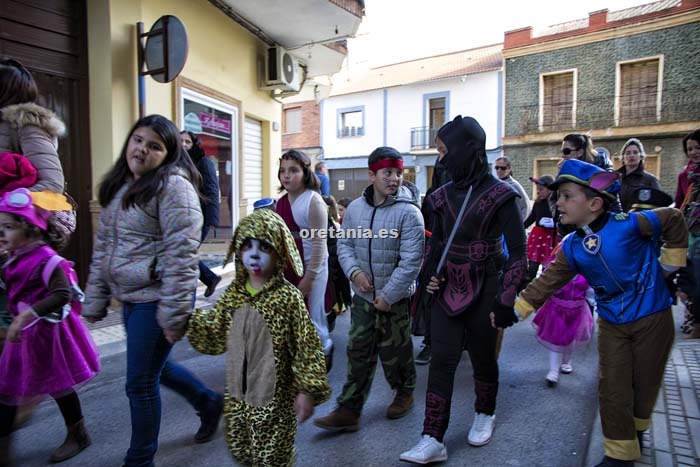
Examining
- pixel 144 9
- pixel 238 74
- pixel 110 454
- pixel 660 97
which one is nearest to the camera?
pixel 110 454

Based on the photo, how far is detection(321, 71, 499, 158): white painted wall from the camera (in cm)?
2434

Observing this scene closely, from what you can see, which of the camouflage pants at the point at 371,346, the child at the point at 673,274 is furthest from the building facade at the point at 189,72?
the child at the point at 673,274

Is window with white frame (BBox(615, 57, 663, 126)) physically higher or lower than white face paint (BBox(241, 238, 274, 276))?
higher

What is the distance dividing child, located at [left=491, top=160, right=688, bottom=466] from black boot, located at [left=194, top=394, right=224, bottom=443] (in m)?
1.85

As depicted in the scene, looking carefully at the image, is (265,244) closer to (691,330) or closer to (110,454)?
(110,454)

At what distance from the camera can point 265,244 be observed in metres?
2.08

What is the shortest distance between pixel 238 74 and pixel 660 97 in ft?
61.2

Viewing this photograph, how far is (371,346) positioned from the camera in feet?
10.6

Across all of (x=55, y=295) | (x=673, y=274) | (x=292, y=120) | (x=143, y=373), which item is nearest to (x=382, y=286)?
(x=143, y=373)

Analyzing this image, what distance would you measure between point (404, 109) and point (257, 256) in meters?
26.4

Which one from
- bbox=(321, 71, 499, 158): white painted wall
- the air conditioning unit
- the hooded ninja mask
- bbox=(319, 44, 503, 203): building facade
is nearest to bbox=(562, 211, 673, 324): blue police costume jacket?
the hooded ninja mask

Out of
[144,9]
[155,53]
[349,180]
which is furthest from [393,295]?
[349,180]

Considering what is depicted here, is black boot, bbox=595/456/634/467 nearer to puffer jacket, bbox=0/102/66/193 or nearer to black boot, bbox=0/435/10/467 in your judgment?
black boot, bbox=0/435/10/467

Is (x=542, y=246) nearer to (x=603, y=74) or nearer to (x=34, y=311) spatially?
(x=34, y=311)
